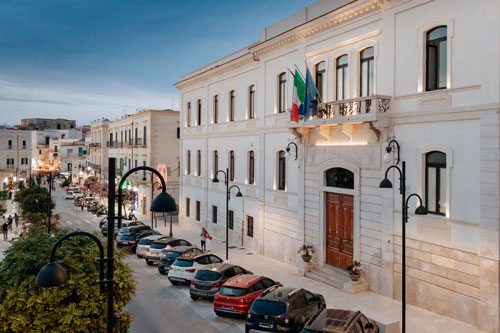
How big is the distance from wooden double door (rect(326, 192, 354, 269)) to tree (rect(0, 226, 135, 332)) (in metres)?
11.1

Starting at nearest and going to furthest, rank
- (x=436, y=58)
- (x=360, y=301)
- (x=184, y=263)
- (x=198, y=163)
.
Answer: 1. (x=436, y=58)
2. (x=360, y=301)
3. (x=184, y=263)
4. (x=198, y=163)

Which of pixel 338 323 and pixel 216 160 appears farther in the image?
pixel 216 160

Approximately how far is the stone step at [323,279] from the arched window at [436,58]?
8.55m

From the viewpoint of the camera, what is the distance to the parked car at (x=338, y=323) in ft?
34.8

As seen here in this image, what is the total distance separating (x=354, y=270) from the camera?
1731 centimetres

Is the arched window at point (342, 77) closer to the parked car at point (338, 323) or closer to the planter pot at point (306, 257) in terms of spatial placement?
the planter pot at point (306, 257)

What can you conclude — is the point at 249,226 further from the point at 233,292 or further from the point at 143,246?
the point at 233,292

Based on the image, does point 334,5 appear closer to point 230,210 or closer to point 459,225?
point 459,225

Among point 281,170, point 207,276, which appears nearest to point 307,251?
point 281,170

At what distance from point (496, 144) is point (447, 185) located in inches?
83.8

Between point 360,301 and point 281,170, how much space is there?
924 cm

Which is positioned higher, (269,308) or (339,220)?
(339,220)

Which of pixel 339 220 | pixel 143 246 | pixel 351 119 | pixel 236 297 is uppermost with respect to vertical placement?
pixel 351 119

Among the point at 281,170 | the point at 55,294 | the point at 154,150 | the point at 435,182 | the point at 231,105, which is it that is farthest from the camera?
the point at 154,150
